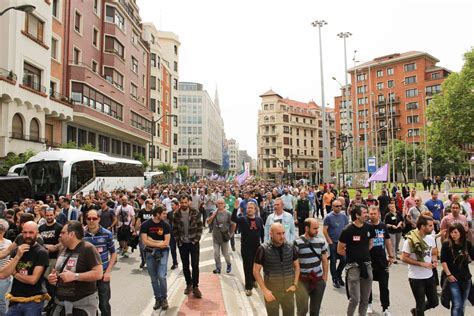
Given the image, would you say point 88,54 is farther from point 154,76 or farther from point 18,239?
point 18,239

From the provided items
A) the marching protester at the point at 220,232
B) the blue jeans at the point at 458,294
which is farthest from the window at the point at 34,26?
the blue jeans at the point at 458,294

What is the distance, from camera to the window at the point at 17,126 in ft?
77.7

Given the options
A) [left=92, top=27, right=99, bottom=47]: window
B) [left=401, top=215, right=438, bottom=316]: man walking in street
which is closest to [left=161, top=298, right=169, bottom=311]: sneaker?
[left=401, top=215, right=438, bottom=316]: man walking in street

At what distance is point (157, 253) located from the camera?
268 inches

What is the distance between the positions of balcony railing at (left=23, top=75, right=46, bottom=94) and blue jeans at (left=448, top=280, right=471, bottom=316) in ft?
87.1

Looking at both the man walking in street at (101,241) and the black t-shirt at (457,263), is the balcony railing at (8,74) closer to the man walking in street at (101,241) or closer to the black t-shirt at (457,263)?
the man walking in street at (101,241)

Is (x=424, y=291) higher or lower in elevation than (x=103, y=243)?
lower

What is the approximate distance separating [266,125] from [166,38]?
130 ft

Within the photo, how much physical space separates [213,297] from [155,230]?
5.71 ft

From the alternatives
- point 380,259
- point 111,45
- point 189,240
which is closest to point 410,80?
point 111,45

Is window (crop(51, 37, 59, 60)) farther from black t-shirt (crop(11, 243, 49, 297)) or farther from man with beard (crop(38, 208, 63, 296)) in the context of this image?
black t-shirt (crop(11, 243, 49, 297))

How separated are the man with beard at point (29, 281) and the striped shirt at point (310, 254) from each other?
332 centimetres

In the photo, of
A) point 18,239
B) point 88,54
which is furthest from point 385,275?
point 88,54

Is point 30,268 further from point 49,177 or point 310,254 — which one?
point 49,177
